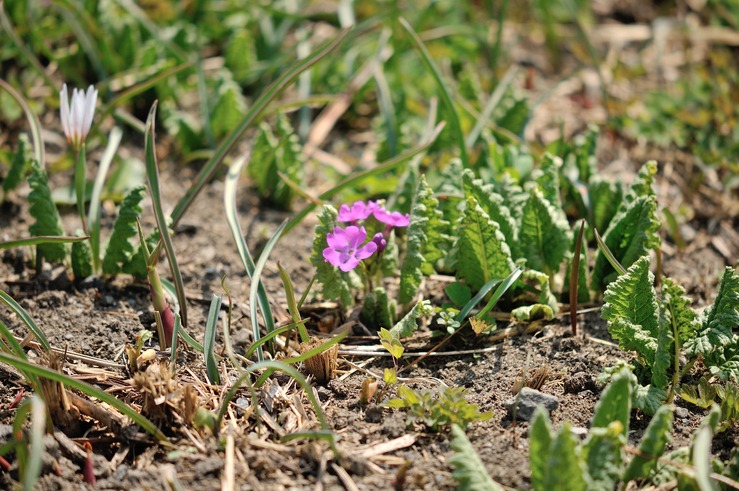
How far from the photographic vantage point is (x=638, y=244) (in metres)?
2.09

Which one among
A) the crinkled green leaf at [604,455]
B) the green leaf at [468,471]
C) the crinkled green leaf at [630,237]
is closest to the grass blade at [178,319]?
the green leaf at [468,471]

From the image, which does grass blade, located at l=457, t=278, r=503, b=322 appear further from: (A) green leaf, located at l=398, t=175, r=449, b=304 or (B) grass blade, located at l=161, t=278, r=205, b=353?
(B) grass blade, located at l=161, t=278, r=205, b=353

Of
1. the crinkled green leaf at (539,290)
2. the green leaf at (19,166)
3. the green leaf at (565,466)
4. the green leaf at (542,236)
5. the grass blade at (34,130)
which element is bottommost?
the green leaf at (565,466)

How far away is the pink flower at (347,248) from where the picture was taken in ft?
6.36

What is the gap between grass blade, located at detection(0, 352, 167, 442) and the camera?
152cm

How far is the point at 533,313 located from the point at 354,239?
522mm

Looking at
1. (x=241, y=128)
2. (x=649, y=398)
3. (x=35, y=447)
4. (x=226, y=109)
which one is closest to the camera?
(x=35, y=447)

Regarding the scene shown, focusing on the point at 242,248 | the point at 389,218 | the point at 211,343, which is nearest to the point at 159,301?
the point at 211,343

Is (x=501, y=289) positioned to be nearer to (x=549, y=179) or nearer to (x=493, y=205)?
(x=493, y=205)

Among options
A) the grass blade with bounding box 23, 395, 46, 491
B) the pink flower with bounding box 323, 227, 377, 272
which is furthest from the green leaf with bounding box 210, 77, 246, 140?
the grass blade with bounding box 23, 395, 46, 491

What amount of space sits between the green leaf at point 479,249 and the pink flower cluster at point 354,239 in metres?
0.17

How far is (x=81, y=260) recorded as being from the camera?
2.16 m

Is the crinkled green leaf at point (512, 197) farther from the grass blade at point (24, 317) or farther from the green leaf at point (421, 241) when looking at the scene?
the grass blade at point (24, 317)

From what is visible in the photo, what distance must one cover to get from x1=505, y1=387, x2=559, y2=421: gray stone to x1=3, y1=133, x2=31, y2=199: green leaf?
1.63 m
